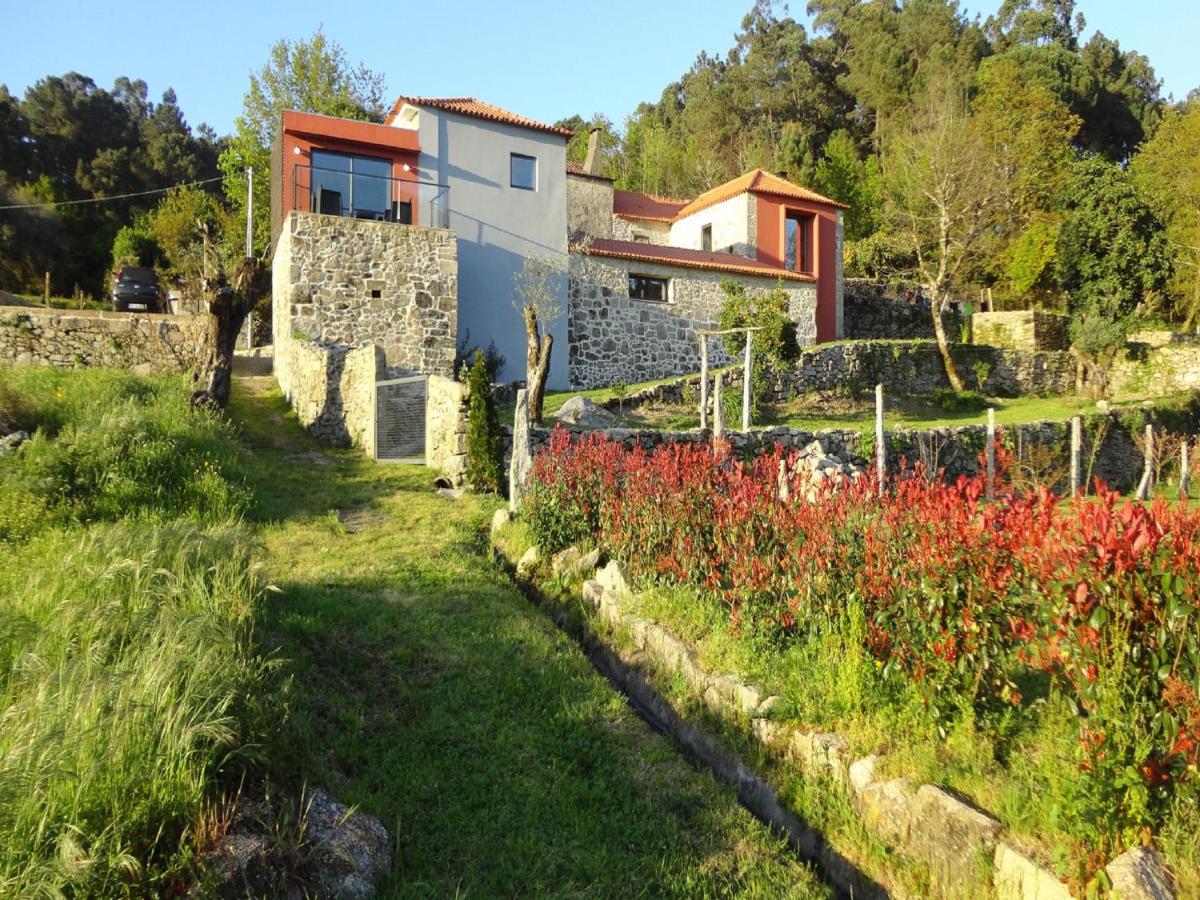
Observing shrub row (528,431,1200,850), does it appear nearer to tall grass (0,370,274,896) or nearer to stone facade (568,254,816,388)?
tall grass (0,370,274,896)

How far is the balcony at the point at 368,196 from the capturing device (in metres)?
19.9

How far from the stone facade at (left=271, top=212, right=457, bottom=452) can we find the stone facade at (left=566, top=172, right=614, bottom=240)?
10.1 meters

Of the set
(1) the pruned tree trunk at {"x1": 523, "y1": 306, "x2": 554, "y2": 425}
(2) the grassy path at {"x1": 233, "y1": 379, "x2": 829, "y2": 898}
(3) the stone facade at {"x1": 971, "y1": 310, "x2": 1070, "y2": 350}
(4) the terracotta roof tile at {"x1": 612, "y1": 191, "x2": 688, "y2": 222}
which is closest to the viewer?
(2) the grassy path at {"x1": 233, "y1": 379, "x2": 829, "y2": 898}

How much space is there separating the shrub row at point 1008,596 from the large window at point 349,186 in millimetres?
16362

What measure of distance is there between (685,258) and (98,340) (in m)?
16.5

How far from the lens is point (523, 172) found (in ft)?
75.6

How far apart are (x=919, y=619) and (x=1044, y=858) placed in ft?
4.40

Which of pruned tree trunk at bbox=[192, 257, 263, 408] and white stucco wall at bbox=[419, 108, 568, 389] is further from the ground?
white stucco wall at bbox=[419, 108, 568, 389]

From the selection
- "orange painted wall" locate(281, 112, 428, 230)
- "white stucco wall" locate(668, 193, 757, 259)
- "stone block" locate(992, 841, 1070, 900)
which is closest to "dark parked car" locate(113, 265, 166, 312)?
"orange painted wall" locate(281, 112, 428, 230)

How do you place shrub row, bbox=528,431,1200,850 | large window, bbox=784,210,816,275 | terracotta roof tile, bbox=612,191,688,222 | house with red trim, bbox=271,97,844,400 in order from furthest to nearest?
terracotta roof tile, bbox=612,191,688,222, large window, bbox=784,210,816,275, house with red trim, bbox=271,97,844,400, shrub row, bbox=528,431,1200,850

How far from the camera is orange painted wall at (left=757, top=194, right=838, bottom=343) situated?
28.6m

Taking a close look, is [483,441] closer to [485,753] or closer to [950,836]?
[485,753]

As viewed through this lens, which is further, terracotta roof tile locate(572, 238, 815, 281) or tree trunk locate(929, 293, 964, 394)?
tree trunk locate(929, 293, 964, 394)

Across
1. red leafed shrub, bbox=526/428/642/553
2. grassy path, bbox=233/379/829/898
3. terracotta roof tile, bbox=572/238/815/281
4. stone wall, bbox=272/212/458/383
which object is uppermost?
terracotta roof tile, bbox=572/238/815/281
